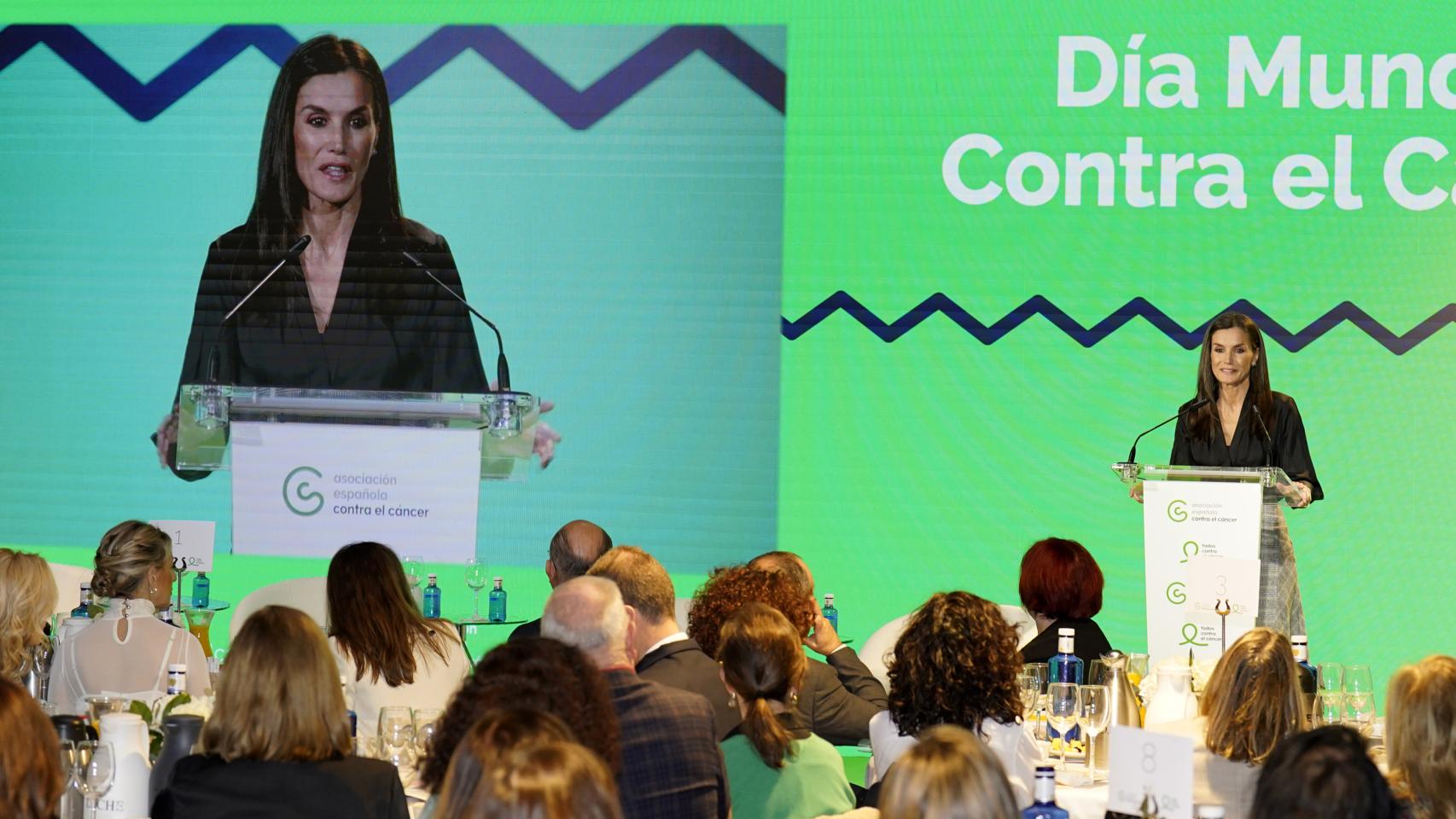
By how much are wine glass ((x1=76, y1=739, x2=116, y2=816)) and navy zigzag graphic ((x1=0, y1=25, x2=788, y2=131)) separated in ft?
16.0

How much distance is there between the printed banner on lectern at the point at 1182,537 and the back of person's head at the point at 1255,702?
59.8 inches

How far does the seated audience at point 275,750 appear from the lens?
2.84 metres

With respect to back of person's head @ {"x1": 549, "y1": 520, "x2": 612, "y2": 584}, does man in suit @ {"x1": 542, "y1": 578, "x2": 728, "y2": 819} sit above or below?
below

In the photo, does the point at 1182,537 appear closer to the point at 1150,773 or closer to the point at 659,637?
the point at 659,637

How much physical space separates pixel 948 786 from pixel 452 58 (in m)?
6.09

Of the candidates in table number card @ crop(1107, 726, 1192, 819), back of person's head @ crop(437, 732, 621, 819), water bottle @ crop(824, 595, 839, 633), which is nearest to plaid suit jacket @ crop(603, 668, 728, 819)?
table number card @ crop(1107, 726, 1192, 819)

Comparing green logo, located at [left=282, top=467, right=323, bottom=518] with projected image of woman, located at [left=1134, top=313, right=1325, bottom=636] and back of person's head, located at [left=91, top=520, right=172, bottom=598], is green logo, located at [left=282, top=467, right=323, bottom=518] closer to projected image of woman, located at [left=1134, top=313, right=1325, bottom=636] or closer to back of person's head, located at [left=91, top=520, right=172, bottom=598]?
back of person's head, located at [left=91, top=520, right=172, bottom=598]

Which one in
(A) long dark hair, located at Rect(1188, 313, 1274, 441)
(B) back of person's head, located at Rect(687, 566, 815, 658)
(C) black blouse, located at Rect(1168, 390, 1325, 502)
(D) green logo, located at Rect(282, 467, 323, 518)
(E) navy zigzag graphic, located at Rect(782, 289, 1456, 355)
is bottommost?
(B) back of person's head, located at Rect(687, 566, 815, 658)

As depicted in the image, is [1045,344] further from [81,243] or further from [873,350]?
[81,243]

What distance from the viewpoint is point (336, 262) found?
305 inches

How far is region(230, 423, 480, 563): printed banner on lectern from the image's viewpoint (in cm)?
749

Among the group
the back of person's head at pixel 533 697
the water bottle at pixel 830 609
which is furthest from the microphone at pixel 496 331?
the back of person's head at pixel 533 697

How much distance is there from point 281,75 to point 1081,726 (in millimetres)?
5438

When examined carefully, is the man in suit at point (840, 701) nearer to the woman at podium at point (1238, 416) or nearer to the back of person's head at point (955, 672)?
the back of person's head at point (955, 672)
